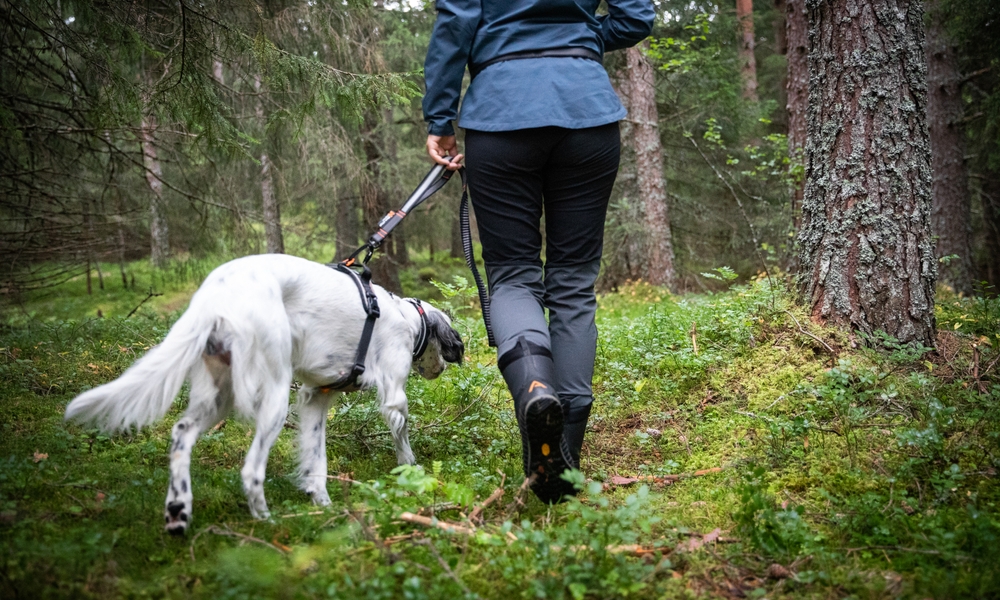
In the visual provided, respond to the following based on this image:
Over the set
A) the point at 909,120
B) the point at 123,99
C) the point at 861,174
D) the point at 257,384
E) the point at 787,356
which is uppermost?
the point at 123,99

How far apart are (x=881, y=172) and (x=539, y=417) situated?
258cm

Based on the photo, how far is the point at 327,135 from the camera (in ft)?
27.7

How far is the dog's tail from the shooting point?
85.7 inches

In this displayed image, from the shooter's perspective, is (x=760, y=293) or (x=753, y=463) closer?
(x=753, y=463)

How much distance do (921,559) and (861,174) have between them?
7.49ft

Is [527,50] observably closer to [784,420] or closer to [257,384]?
[257,384]

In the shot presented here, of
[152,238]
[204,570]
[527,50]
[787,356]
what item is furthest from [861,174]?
[152,238]

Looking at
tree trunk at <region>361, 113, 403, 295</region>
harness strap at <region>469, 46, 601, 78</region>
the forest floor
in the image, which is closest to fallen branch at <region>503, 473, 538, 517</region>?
the forest floor

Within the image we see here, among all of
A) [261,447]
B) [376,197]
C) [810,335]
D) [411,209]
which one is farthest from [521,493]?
[376,197]

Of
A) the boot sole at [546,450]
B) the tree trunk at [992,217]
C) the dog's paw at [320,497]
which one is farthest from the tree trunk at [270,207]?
the tree trunk at [992,217]

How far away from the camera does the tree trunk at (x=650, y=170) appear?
1064cm

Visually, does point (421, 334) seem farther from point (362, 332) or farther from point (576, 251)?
point (576, 251)

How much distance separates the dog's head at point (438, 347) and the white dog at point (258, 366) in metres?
0.41

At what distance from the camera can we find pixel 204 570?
6.73 ft
